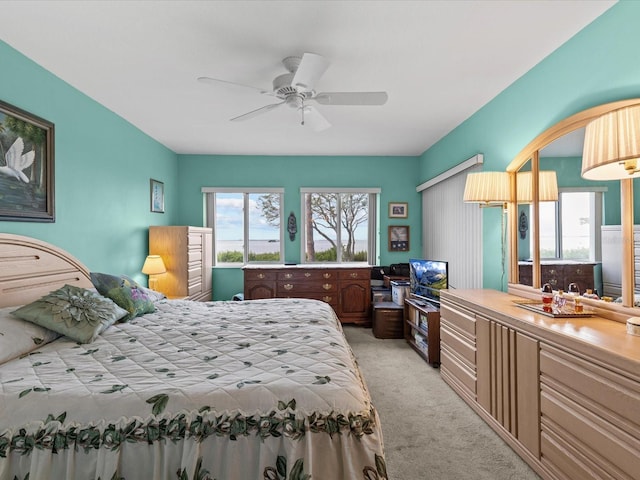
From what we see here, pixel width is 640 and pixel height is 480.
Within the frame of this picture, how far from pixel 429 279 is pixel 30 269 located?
371 cm

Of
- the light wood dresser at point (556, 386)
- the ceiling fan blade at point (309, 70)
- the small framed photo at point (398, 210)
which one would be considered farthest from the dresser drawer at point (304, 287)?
the ceiling fan blade at point (309, 70)

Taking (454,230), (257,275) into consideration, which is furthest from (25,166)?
(454,230)

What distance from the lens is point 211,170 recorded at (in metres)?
5.49

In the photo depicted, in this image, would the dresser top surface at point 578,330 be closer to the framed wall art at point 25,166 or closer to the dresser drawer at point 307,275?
the dresser drawer at point 307,275

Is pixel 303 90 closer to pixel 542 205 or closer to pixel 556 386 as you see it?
pixel 542 205

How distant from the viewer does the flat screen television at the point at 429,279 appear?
12.3 ft

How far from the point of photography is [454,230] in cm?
421

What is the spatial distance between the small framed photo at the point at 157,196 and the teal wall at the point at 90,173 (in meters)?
0.11

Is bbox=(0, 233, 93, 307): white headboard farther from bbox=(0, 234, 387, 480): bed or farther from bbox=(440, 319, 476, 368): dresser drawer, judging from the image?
bbox=(440, 319, 476, 368): dresser drawer

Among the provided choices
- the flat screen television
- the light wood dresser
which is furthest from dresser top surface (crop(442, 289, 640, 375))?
the flat screen television

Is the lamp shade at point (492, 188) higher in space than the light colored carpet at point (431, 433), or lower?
higher

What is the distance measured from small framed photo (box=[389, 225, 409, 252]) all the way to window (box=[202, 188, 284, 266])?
1840 mm

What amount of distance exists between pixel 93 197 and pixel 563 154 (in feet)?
13.1

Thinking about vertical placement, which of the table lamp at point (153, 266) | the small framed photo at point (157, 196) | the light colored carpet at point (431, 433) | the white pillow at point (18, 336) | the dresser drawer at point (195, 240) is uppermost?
the small framed photo at point (157, 196)
